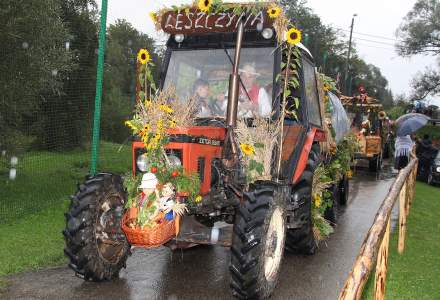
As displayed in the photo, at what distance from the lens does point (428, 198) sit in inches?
Answer: 482

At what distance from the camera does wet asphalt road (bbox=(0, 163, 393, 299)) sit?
4602mm

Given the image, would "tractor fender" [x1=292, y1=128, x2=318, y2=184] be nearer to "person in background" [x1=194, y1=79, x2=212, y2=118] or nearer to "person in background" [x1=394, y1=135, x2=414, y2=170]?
"person in background" [x1=194, y1=79, x2=212, y2=118]

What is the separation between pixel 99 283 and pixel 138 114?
5.42 ft

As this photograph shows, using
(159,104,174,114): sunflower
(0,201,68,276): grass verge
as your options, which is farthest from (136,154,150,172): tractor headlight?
(0,201,68,276): grass verge

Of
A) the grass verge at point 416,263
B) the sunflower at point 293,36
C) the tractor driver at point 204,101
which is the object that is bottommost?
the grass verge at point 416,263

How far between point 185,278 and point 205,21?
268cm

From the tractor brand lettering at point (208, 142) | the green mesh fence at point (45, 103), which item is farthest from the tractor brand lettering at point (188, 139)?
the green mesh fence at point (45, 103)

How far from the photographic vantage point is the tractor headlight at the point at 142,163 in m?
4.56

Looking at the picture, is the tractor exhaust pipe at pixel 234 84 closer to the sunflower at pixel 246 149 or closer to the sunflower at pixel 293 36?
the sunflower at pixel 246 149

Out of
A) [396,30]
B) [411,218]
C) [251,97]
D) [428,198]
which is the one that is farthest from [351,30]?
[251,97]

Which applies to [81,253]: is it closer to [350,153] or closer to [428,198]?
[350,153]

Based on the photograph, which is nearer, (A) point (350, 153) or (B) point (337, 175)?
(B) point (337, 175)

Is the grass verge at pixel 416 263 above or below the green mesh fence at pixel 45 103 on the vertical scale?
below

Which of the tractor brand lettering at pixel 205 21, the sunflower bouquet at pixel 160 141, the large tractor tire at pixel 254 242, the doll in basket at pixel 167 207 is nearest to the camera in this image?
the large tractor tire at pixel 254 242
